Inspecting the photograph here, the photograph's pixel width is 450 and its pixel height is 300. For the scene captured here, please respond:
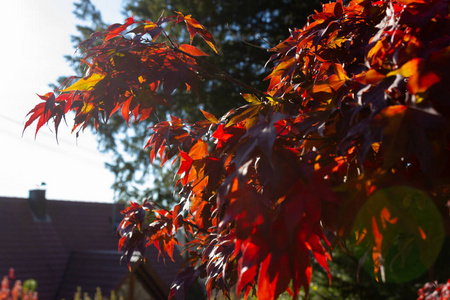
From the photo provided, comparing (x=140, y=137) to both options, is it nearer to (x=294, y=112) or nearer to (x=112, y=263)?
(x=112, y=263)

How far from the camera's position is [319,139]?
4.38 feet

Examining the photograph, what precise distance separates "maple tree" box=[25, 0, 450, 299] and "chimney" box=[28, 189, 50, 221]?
15.8 m

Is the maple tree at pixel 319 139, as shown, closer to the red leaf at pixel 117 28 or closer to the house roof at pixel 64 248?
the red leaf at pixel 117 28

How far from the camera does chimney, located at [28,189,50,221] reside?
1634 cm

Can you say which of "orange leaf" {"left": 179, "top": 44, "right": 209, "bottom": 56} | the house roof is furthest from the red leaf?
the house roof

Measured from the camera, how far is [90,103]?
1846 mm

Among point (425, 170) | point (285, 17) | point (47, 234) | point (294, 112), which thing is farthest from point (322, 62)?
point (47, 234)

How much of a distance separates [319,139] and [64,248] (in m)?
15.7

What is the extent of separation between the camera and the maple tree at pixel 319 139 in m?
1.06

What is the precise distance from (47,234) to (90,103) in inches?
603

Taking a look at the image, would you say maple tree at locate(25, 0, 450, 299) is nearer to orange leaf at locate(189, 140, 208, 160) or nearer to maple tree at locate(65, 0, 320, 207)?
orange leaf at locate(189, 140, 208, 160)

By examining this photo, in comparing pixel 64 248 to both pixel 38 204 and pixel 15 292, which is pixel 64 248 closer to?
pixel 38 204

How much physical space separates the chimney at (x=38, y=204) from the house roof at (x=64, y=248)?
0.16 metres

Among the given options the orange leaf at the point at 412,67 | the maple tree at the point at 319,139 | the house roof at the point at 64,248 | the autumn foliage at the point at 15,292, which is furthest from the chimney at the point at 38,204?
the orange leaf at the point at 412,67
